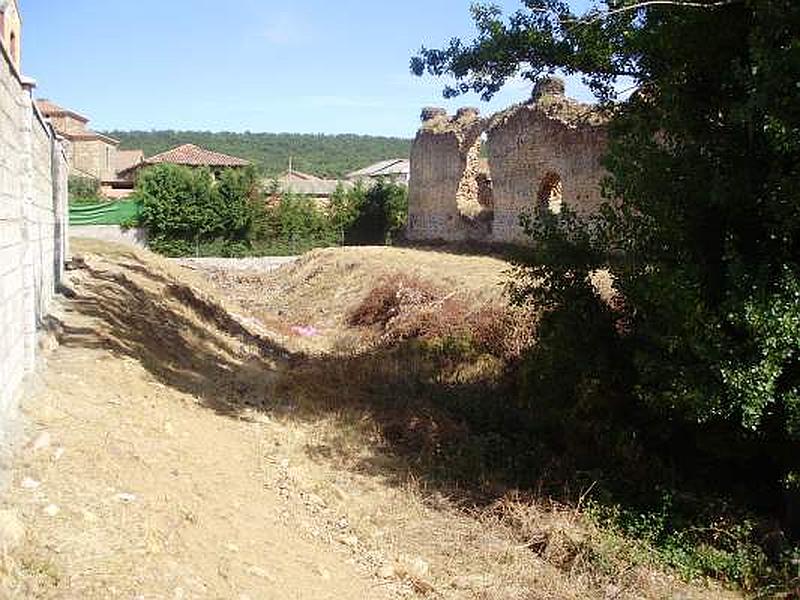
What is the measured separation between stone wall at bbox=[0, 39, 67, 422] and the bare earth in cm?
46

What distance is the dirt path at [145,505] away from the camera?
4152 mm

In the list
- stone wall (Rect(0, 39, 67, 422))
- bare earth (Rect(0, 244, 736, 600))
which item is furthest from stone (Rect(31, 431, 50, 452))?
stone wall (Rect(0, 39, 67, 422))

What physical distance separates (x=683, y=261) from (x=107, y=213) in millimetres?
31068

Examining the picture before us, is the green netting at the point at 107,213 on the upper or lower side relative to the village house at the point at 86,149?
lower

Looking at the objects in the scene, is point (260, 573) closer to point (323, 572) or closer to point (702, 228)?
point (323, 572)

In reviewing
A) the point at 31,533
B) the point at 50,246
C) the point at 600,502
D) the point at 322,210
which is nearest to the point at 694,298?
the point at 600,502

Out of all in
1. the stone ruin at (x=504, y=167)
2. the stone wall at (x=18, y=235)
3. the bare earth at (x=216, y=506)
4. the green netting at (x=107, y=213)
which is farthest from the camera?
the green netting at (x=107, y=213)

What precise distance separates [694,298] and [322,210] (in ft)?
105

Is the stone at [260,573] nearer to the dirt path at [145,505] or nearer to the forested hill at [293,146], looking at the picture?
the dirt path at [145,505]

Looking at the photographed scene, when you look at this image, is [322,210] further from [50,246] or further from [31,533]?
[31,533]

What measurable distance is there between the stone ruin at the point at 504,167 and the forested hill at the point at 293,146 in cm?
6916

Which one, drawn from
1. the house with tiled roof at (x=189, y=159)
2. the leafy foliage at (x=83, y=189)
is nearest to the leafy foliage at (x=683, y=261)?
the leafy foliage at (x=83, y=189)

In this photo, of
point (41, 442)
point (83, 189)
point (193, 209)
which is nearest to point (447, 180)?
point (193, 209)

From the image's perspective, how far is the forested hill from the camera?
358 feet
